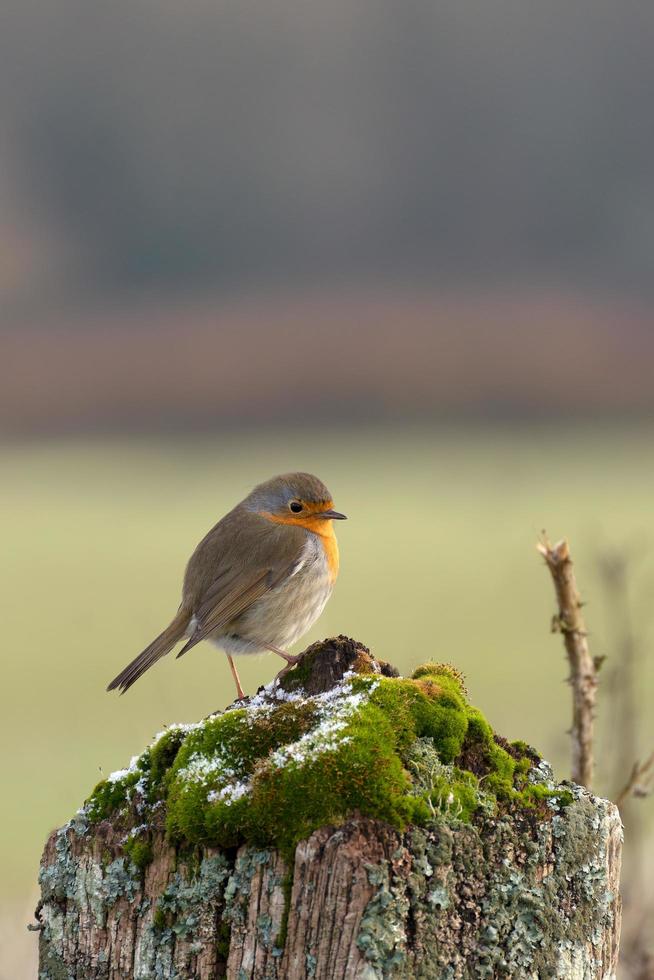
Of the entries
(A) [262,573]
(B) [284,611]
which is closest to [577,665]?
(B) [284,611]

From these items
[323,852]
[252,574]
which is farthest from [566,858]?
[252,574]

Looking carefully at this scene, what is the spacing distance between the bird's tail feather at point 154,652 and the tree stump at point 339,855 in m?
1.65

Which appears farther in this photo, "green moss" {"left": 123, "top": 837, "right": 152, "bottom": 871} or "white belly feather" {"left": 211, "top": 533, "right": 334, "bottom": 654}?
"white belly feather" {"left": 211, "top": 533, "right": 334, "bottom": 654}

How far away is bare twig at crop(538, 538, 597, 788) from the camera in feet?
17.2

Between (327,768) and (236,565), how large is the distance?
2696 mm

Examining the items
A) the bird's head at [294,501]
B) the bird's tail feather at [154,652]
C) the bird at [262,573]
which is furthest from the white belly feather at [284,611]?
the bird's tail feather at [154,652]

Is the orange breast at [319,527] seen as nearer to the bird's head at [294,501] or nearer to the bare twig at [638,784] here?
the bird's head at [294,501]

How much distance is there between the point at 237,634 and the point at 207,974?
285 centimetres

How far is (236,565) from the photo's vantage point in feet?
18.0

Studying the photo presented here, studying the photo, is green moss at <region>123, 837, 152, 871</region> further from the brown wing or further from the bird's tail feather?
the brown wing

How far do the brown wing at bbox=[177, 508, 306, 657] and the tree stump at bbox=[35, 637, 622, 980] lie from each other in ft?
6.79

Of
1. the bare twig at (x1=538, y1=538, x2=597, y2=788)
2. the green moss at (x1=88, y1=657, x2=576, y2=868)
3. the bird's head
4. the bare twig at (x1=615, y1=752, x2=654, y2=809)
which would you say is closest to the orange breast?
the bird's head

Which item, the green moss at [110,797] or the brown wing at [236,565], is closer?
the green moss at [110,797]

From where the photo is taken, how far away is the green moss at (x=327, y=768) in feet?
9.17
